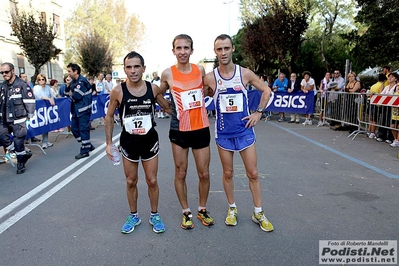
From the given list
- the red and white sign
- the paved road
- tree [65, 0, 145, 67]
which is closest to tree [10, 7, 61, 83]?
the paved road

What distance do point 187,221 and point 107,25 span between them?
48287 millimetres

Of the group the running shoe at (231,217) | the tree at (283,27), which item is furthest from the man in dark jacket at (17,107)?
the tree at (283,27)

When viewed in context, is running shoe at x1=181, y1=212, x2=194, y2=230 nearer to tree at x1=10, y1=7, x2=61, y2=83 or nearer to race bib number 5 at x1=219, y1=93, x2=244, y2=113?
race bib number 5 at x1=219, y1=93, x2=244, y2=113

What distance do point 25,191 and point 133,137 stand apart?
8.72 feet

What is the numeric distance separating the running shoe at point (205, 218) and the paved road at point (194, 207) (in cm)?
6

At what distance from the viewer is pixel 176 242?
3.42 meters

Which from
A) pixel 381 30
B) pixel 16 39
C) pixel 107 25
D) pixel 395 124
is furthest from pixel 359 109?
pixel 107 25

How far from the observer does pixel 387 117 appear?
29.0ft

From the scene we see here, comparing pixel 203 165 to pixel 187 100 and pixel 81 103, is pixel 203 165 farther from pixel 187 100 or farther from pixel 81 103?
pixel 81 103

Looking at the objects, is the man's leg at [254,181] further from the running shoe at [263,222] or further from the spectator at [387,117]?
the spectator at [387,117]

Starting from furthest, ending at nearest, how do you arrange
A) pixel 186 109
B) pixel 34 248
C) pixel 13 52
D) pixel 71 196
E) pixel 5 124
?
pixel 13 52, pixel 5 124, pixel 71 196, pixel 186 109, pixel 34 248

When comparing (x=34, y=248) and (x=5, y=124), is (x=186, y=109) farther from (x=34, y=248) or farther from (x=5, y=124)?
(x=5, y=124)

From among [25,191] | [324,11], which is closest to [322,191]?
[25,191]

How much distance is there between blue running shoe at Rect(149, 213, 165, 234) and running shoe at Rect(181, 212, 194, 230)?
235 mm
